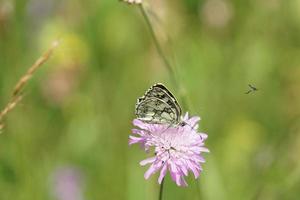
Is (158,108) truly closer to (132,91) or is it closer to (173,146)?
(173,146)

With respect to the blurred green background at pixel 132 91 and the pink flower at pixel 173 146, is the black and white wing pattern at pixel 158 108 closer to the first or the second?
the pink flower at pixel 173 146

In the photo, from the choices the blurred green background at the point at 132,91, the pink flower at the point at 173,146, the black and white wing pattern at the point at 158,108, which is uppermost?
the black and white wing pattern at the point at 158,108

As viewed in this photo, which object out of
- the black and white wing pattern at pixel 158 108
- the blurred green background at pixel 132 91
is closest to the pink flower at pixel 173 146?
the black and white wing pattern at pixel 158 108

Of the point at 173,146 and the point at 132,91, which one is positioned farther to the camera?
the point at 132,91

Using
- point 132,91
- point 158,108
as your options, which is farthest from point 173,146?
point 132,91

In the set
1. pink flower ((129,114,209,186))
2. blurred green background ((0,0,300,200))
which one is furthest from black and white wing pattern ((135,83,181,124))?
blurred green background ((0,0,300,200))

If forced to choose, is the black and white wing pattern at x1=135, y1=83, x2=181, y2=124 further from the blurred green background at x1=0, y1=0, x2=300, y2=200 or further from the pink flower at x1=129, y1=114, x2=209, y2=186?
the blurred green background at x1=0, y1=0, x2=300, y2=200

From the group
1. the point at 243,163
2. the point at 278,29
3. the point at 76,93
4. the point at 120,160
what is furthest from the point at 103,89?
the point at 278,29
